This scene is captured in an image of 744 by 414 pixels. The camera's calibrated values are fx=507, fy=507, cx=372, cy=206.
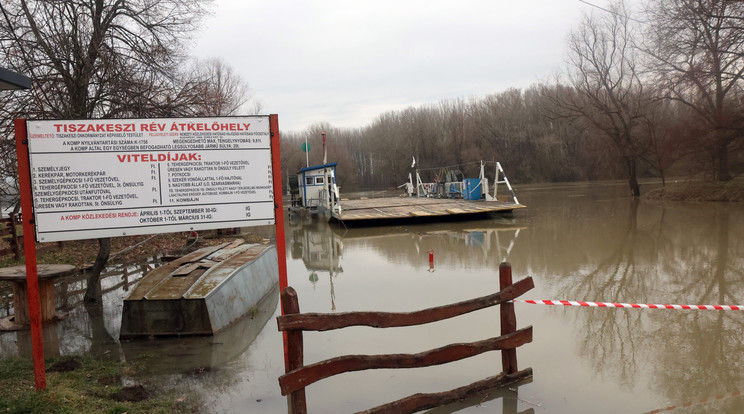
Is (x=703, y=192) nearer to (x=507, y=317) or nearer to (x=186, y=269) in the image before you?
(x=507, y=317)

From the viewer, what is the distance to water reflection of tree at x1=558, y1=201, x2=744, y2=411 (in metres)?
5.10

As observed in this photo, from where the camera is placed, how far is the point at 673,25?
2530 centimetres

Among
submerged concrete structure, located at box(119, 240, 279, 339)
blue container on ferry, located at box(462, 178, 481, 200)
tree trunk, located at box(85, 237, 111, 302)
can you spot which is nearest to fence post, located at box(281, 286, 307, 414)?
submerged concrete structure, located at box(119, 240, 279, 339)

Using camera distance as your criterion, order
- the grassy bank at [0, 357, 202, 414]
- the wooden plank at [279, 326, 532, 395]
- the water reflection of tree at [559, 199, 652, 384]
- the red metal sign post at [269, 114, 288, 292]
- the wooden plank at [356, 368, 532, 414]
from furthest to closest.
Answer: the water reflection of tree at [559, 199, 652, 384]
the red metal sign post at [269, 114, 288, 292]
the grassy bank at [0, 357, 202, 414]
the wooden plank at [356, 368, 532, 414]
the wooden plank at [279, 326, 532, 395]

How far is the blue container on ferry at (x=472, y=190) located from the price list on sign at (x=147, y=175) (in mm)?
23877

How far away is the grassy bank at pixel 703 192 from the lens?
25.6 metres

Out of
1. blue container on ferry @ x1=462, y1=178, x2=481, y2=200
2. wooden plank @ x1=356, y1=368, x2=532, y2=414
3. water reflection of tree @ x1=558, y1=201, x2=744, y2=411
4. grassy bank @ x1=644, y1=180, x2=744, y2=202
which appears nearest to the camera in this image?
wooden plank @ x1=356, y1=368, x2=532, y2=414

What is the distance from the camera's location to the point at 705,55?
80.3ft

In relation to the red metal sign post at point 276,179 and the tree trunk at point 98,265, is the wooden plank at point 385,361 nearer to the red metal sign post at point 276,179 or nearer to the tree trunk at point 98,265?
the red metal sign post at point 276,179

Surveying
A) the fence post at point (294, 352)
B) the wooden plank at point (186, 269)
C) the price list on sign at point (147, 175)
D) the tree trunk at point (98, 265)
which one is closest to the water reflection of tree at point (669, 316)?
the fence post at point (294, 352)

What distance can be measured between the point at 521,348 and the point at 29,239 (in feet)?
17.4

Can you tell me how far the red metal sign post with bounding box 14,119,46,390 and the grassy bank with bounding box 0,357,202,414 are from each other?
0.96ft

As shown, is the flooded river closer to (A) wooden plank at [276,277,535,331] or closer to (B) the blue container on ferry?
(A) wooden plank at [276,277,535,331]

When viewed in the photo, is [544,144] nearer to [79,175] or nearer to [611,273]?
[611,273]
